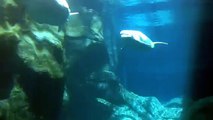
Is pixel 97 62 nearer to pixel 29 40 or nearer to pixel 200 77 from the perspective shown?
pixel 200 77

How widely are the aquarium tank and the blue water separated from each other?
0.14m

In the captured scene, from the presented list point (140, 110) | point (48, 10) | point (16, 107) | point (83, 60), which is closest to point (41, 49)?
point (48, 10)

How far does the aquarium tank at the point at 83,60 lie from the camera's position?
313 inches

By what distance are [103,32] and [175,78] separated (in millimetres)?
23405

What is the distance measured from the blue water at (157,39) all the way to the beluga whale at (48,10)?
5.79 m

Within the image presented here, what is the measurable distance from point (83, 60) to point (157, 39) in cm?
2015

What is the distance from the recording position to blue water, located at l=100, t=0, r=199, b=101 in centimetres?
1675

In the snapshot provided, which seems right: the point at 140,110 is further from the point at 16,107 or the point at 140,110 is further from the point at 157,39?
the point at 157,39

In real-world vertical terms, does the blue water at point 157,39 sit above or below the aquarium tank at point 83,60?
above

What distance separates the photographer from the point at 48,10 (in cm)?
893

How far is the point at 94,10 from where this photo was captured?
1434cm

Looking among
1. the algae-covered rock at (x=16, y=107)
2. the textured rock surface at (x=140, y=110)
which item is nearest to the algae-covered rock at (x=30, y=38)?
the algae-covered rock at (x=16, y=107)

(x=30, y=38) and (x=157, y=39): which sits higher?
(x=157, y=39)

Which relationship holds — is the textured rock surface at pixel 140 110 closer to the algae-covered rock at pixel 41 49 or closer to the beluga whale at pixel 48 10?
the algae-covered rock at pixel 41 49
